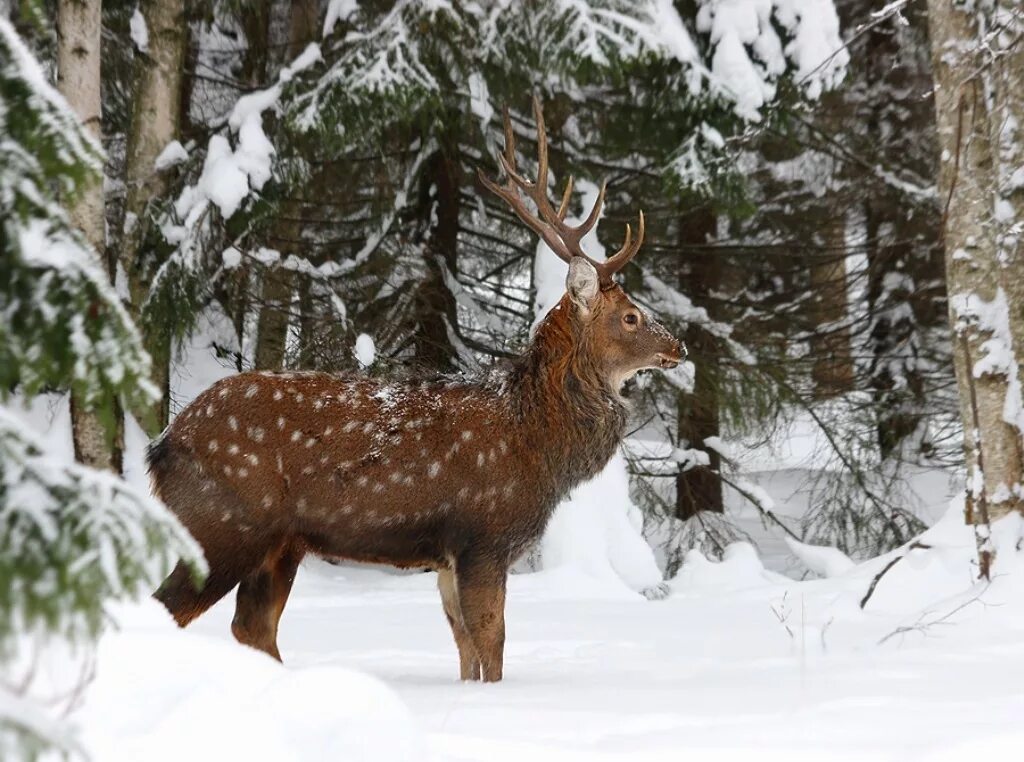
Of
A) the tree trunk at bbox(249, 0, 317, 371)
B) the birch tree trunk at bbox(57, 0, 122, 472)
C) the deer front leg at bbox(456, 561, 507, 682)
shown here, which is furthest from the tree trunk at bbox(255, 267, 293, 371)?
the deer front leg at bbox(456, 561, 507, 682)

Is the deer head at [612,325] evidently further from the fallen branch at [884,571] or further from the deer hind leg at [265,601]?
the deer hind leg at [265,601]

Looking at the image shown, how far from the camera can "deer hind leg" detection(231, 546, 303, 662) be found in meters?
5.52

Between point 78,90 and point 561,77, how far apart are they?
10.9 ft

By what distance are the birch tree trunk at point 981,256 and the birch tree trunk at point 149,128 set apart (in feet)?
16.8

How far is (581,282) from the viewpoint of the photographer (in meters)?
6.07

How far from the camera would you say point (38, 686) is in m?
2.68

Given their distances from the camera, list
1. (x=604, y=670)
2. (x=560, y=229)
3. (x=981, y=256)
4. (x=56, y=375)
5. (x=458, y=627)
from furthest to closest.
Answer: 1. (x=981, y=256)
2. (x=560, y=229)
3. (x=458, y=627)
4. (x=604, y=670)
5. (x=56, y=375)

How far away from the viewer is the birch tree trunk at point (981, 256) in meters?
6.46

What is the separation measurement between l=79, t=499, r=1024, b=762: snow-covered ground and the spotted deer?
387 millimetres

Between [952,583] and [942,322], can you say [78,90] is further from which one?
[942,322]

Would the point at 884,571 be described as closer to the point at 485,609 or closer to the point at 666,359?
the point at 666,359

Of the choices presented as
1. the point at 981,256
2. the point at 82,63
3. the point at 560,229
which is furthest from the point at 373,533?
the point at 82,63

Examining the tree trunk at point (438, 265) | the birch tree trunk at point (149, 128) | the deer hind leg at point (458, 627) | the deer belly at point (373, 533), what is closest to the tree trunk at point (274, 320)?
the birch tree trunk at point (149, 128)

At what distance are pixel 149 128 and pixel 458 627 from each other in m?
4.70
